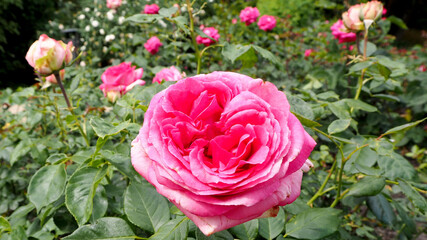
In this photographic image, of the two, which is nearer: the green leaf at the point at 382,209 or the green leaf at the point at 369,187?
the green leaf at the point at 369,187

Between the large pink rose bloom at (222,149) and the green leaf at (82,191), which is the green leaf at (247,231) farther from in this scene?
the green leaf at (82,191)

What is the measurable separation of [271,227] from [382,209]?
16.5 inches

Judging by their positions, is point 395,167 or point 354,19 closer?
point 395,167

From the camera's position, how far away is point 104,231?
1.57 ft

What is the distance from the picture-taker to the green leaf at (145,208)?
0.51 meters

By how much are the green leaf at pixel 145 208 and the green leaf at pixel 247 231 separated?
0.13m

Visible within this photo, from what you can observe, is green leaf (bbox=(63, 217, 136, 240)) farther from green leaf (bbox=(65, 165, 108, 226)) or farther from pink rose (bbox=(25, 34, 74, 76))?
pink rose (bbox=(25, 34, 74, 76))

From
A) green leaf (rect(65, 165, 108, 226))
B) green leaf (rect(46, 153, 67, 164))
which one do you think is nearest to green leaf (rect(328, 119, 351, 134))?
green leaf (rect(65, 165, 108, 226))

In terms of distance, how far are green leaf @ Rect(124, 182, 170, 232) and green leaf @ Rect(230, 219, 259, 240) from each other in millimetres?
131

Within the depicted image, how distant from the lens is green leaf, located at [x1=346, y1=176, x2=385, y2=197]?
24.5 inches

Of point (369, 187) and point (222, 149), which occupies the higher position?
point (222, 149)

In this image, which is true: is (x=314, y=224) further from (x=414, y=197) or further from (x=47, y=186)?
(x=47, y=186)

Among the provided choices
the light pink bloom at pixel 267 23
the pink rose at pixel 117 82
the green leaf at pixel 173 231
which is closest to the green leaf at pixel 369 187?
the green leaf at pixel 173 231

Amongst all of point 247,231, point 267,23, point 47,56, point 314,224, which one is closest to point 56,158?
point 47,56
